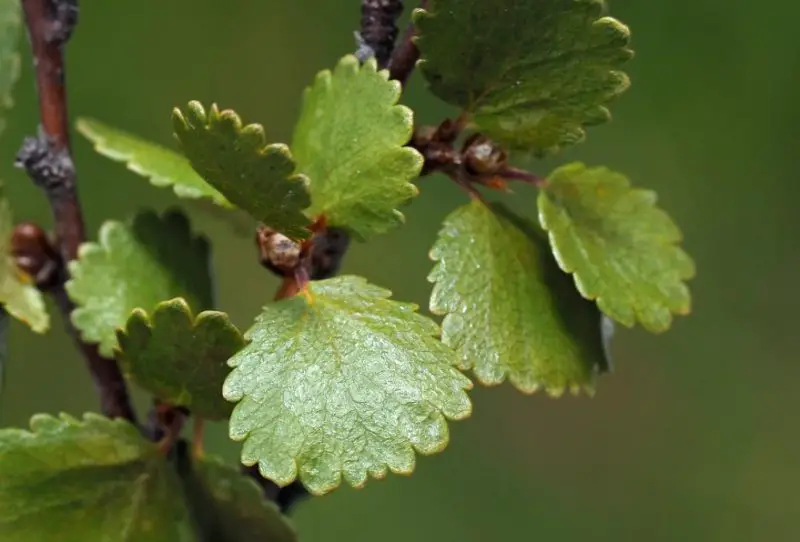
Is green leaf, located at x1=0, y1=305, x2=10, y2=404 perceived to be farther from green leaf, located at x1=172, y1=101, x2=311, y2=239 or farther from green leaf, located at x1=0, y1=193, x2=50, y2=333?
green leaf, located at x1=172, y1=101, x2=311, y2=239

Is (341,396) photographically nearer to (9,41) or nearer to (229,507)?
(229,507)

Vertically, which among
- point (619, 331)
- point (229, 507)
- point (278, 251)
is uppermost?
point (278, 251)

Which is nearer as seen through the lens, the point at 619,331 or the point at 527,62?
the point at 527,62

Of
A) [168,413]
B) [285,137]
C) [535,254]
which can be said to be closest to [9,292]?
[168,413]

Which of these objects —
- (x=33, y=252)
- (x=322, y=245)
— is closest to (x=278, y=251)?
(x=322, y=245)

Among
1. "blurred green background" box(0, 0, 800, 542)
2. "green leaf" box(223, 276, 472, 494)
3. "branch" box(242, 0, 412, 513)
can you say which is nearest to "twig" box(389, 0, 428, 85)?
"branch" box(242, 0, 412, 513)

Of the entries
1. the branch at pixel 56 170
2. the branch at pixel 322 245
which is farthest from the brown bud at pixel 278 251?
the branch at pixel 56 170

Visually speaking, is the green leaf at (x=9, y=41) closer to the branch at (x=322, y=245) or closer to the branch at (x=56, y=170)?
the branch at (x=56, y=170)

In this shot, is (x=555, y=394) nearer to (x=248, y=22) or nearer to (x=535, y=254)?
(x=535, y=254)
